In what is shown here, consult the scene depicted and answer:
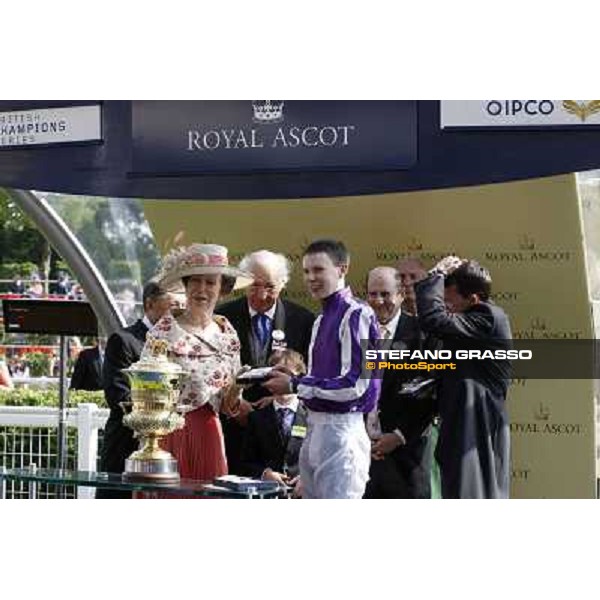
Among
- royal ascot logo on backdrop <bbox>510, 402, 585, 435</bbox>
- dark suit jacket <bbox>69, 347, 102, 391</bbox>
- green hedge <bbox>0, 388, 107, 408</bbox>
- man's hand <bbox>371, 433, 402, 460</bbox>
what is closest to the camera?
royal ascot logo on backdrop <bbox>510, 402, 585, 435</bbox>

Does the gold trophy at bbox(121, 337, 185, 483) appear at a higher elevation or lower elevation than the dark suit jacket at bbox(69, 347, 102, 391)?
lower

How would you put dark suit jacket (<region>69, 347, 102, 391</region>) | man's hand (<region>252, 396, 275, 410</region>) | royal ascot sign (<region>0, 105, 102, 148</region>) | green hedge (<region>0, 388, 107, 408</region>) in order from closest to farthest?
man's hand (<region>252, 396, 275, 410</region>)
royal ascot sign (<region>0, 105, 102, 148</region>)
dark suit jacket (<region>69, 347, 102, 391</region>)
green hedge (<region>0, 388, 107, 408</region>)

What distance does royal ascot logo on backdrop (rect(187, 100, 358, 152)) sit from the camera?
20.4 ft

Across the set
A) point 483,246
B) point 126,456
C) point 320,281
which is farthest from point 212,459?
point 483,246

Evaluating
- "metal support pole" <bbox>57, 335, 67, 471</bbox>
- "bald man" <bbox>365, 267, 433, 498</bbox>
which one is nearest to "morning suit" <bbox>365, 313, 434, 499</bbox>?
"bald man" <bbox>365, 267, 433, 498</bbox>

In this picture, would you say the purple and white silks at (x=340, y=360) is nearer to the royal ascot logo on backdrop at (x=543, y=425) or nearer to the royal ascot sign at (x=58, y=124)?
the royal ascot logo on backdrop at (x=543, y=425)

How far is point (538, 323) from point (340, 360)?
2.71ft

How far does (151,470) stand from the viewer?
20.4 feet

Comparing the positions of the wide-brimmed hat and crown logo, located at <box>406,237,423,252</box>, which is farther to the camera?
the wide-brimmed hat

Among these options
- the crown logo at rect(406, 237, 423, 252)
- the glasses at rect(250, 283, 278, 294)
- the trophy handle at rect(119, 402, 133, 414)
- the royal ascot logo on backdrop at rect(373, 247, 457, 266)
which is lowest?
the trophy handle at rect(119, 402, 133, 414)

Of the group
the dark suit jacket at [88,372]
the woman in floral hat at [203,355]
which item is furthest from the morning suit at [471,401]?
the dark suit jacket at [88,372]

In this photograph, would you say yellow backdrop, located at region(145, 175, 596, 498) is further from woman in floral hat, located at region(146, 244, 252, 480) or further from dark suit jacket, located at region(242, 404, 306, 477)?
dark suit jacket, located at region(242, 404, 306, 477)

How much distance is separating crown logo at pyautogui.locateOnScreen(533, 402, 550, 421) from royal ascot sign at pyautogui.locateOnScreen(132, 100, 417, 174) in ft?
3.71

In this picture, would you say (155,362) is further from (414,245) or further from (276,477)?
(414,245)
